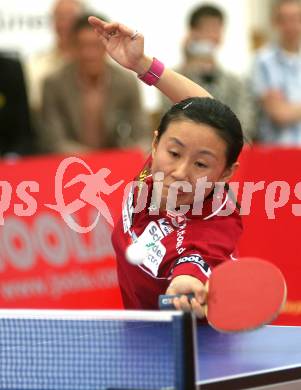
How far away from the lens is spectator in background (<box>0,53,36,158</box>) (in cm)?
814

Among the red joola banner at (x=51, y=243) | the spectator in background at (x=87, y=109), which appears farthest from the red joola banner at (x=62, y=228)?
the spectator in background at (x=87, y=109)

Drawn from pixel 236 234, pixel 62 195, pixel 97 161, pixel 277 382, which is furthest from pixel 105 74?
pixel 277 382

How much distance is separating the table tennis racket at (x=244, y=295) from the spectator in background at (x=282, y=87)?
559cm

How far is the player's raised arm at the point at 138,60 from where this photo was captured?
Answer: 379 cm

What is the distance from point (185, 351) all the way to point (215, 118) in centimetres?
104

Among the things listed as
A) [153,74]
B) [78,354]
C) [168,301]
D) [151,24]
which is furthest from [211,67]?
[78,354]

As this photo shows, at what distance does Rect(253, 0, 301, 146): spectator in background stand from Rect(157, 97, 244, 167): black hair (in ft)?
15.8

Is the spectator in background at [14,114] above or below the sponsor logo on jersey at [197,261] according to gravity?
below

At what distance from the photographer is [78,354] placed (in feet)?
9.68

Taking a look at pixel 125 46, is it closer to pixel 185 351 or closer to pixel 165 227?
pixel 165 227

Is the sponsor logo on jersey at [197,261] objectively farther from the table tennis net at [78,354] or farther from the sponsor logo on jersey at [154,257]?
the table tennis net at [78,354]

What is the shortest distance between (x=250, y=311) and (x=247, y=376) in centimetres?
33

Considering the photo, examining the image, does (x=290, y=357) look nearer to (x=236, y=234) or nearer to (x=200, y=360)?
(x=200, y=360)

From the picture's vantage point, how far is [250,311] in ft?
9.09
